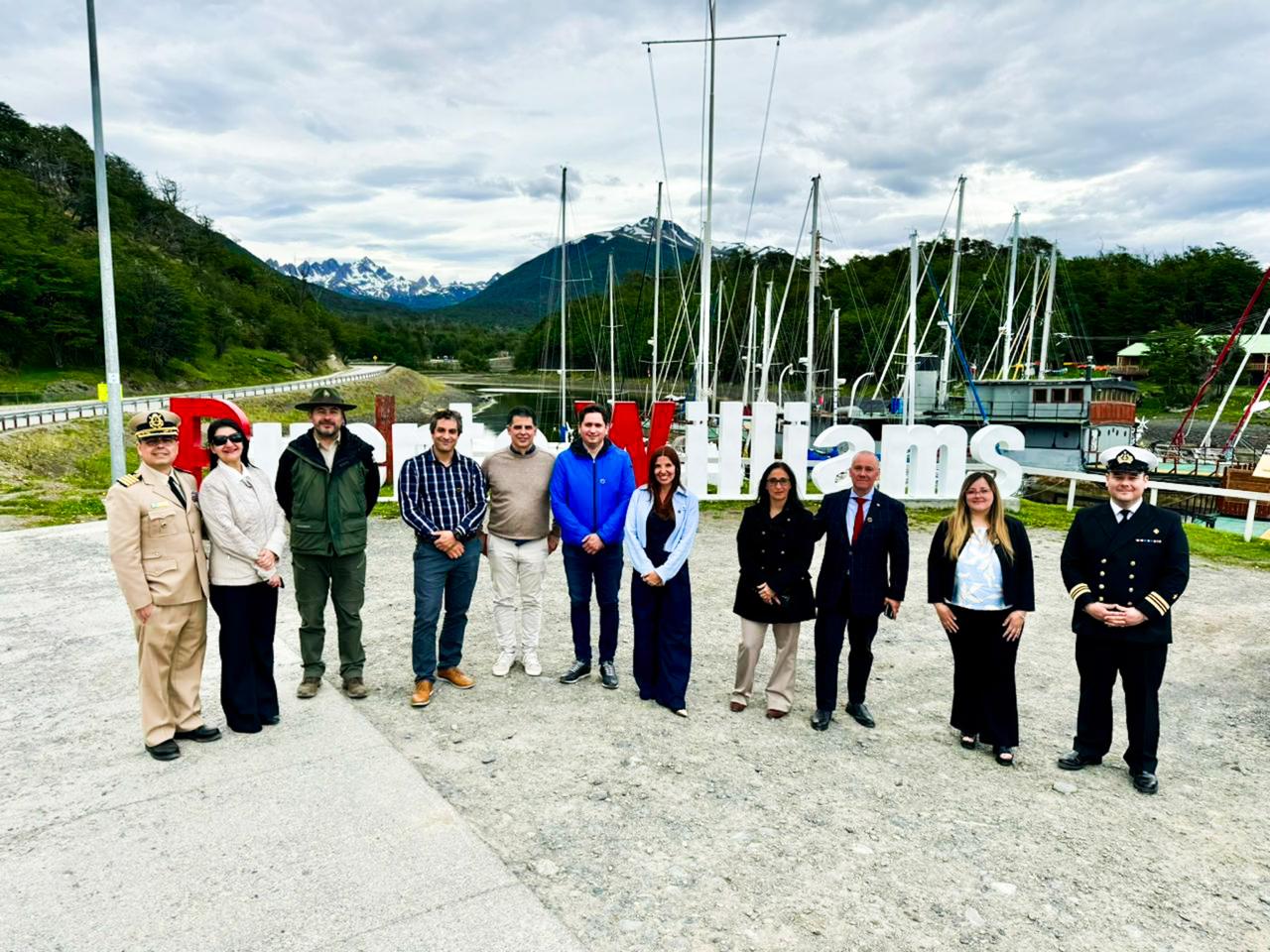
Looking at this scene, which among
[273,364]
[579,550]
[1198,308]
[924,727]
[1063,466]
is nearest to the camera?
[924,727]

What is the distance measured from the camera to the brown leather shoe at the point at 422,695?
4.77 meters

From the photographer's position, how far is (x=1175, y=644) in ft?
20.9

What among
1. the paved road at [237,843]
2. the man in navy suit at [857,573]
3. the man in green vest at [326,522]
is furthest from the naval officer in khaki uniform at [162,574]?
the man in navy suit at [857,573]

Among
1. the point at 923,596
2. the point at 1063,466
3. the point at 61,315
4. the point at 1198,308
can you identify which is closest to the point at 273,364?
the point at 61,315

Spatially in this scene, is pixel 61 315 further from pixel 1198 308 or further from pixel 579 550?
pixel 1198 308

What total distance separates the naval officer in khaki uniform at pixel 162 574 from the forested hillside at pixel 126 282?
168 feet

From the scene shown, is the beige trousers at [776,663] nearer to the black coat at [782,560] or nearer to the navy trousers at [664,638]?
the black coat at [782,560]

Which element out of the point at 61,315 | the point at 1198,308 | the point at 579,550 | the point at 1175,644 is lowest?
the point at 1175,644

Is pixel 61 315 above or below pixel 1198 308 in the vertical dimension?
below

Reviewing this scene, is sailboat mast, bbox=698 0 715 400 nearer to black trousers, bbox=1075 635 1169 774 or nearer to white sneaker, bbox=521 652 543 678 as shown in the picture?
white sneaker, bbox=521 652 543 678

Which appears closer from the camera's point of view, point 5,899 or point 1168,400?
point 5,899

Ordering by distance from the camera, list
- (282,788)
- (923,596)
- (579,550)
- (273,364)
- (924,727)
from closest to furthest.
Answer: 1. (282,788)
2. (924,727)
3. (579,550)
4. (923,596)
5. (273,364)

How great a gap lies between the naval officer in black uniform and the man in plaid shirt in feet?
11.7

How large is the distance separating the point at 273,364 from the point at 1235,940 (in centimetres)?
7510
